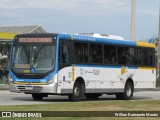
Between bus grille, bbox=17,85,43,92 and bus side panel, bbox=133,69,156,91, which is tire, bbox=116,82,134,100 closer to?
bus side panel, bbox=133,69,156,91

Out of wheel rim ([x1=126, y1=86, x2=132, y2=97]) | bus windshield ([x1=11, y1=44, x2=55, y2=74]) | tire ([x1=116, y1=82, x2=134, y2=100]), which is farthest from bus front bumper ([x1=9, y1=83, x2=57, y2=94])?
wheel rim ([x1=126, y1=86, x2=132, y2=97])

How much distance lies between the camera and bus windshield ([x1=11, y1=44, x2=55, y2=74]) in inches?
839

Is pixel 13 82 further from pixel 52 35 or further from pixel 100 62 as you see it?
pixel 100 62

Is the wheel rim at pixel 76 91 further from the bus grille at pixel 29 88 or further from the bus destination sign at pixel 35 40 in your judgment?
the bus destination sign at pixel 35 40

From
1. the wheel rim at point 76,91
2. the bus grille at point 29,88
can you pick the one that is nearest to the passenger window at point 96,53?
the wheel rim at point 76,91

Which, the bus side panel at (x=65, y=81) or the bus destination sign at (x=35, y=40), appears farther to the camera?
the bus destination sign at (x=35, y=40)

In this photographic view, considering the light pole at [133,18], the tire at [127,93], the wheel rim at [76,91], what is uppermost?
the light pole at [133,18]

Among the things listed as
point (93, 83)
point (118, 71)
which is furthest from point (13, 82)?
point (118, 71)

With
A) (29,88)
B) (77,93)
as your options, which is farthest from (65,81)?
(29,88)

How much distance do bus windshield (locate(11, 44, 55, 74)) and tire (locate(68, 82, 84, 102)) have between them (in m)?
1.63

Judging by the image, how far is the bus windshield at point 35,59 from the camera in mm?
21312

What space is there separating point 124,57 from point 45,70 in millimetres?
5498

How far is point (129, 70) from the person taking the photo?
25.9 meters

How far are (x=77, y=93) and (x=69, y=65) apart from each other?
4.66 feet
